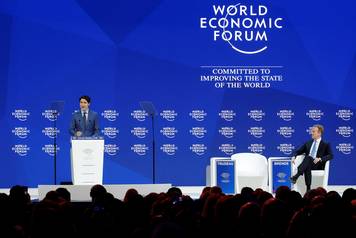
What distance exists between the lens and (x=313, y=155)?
43.7 feet

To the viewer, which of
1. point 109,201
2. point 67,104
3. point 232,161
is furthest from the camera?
point 67,104

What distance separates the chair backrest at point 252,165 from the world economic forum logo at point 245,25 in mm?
2214

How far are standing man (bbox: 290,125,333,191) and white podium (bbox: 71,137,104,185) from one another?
130 inches

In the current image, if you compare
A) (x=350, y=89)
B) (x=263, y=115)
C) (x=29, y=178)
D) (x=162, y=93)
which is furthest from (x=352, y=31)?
(x=29, y=178)

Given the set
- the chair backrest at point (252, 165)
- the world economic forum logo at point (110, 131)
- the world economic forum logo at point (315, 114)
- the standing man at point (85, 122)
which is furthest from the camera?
the world economic forum logo at point (315, 114)

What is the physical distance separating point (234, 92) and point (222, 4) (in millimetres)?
1642

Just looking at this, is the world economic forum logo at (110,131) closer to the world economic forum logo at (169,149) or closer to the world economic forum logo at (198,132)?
the world economic forum logo at (169,149)

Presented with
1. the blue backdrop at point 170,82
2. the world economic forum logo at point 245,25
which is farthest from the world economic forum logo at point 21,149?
the world economic forum logo at point 245,25

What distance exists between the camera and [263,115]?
1468 cm

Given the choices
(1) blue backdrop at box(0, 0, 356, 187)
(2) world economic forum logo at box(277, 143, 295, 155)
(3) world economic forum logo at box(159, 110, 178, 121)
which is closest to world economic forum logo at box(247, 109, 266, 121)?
(1) blue backdrop at box(0, 0, 356, 187)

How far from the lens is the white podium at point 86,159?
1157 cm

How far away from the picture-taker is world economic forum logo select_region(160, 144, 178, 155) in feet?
47.9

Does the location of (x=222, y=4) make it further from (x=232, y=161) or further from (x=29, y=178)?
(x=29, y=178)

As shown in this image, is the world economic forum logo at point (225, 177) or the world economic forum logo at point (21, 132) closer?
the world economic forum logo at point (225, 177)
